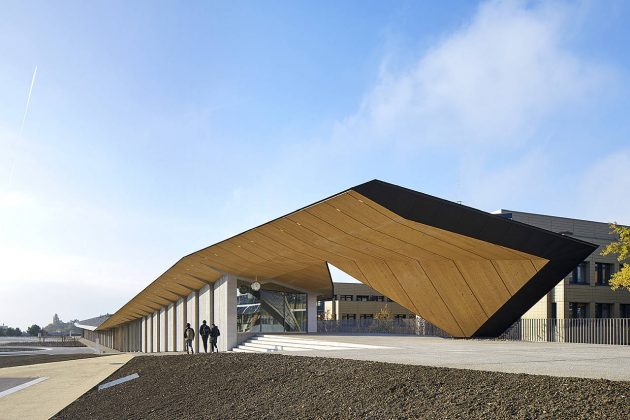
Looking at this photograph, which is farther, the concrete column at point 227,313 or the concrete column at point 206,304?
the concrete column at point 206,304

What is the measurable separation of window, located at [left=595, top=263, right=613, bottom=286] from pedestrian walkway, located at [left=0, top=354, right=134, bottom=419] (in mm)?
30008

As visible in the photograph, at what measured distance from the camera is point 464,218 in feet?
54.9

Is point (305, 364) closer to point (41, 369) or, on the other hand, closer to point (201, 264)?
Answer: point (41, 369)

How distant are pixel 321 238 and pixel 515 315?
782cm

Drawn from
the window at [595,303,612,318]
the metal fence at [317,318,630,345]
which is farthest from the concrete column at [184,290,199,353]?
the window at [595,303,612,318]

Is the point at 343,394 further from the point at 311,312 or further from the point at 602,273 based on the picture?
the point at 602,273

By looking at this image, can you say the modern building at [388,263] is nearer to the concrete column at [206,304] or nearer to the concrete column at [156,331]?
the concrete column at [206,304]

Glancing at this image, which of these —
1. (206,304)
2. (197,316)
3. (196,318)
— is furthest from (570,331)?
(196,318)

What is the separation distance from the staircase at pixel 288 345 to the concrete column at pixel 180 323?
10.6 meters

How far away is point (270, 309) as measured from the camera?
32531 mm

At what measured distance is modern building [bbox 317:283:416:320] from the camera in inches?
2502

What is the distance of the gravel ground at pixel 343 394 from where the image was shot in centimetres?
711

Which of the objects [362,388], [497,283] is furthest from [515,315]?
[362,388]

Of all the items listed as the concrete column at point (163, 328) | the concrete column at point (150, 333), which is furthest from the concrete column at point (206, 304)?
the concrete column at point (150, 333)
